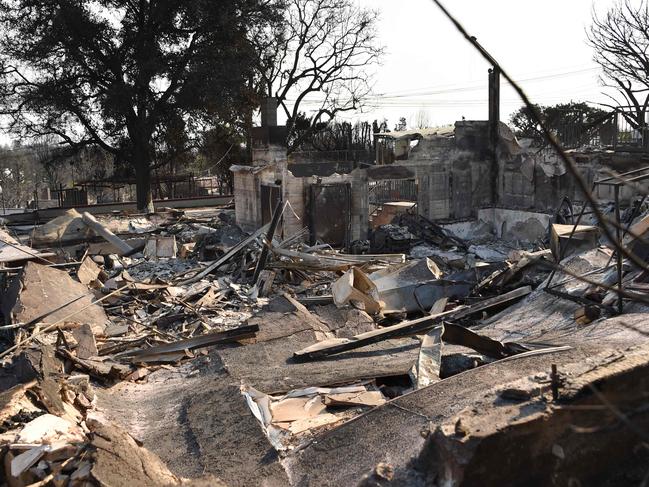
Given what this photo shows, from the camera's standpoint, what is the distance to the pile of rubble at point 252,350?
4812 millimetres

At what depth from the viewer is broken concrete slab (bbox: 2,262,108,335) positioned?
9070 millimetres

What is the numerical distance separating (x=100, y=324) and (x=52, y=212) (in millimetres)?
15398

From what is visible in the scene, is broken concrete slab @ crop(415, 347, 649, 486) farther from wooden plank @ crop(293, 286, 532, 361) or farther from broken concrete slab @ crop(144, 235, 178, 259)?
broken concrete slab @ crop(144, 235, 178, 259)

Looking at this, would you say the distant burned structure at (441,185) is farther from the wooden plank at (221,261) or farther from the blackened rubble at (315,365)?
the wooden plank at (221,261)

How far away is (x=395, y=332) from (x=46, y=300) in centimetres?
506

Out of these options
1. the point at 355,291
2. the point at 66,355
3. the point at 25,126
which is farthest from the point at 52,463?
the point at 25,126

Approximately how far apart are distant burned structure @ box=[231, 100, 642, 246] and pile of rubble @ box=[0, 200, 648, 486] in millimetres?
4094

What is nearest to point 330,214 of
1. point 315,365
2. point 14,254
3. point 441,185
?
point 441,185

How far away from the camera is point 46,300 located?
9586mm

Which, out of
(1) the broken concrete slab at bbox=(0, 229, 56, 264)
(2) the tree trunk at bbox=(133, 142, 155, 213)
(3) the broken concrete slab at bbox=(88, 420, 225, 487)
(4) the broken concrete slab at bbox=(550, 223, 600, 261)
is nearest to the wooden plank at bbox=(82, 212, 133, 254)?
(1) the broken concrete slab at bbox=(0, 229, 56, 264)

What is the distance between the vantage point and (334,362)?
285 inches

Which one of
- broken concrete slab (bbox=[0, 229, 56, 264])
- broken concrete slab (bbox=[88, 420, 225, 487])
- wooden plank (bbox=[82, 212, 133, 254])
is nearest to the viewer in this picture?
broken concrete slab (bbox=[88, 420, 225, 487])

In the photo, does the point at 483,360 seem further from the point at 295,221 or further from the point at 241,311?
the point at 295,221

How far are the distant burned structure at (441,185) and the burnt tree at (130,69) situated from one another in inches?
285
